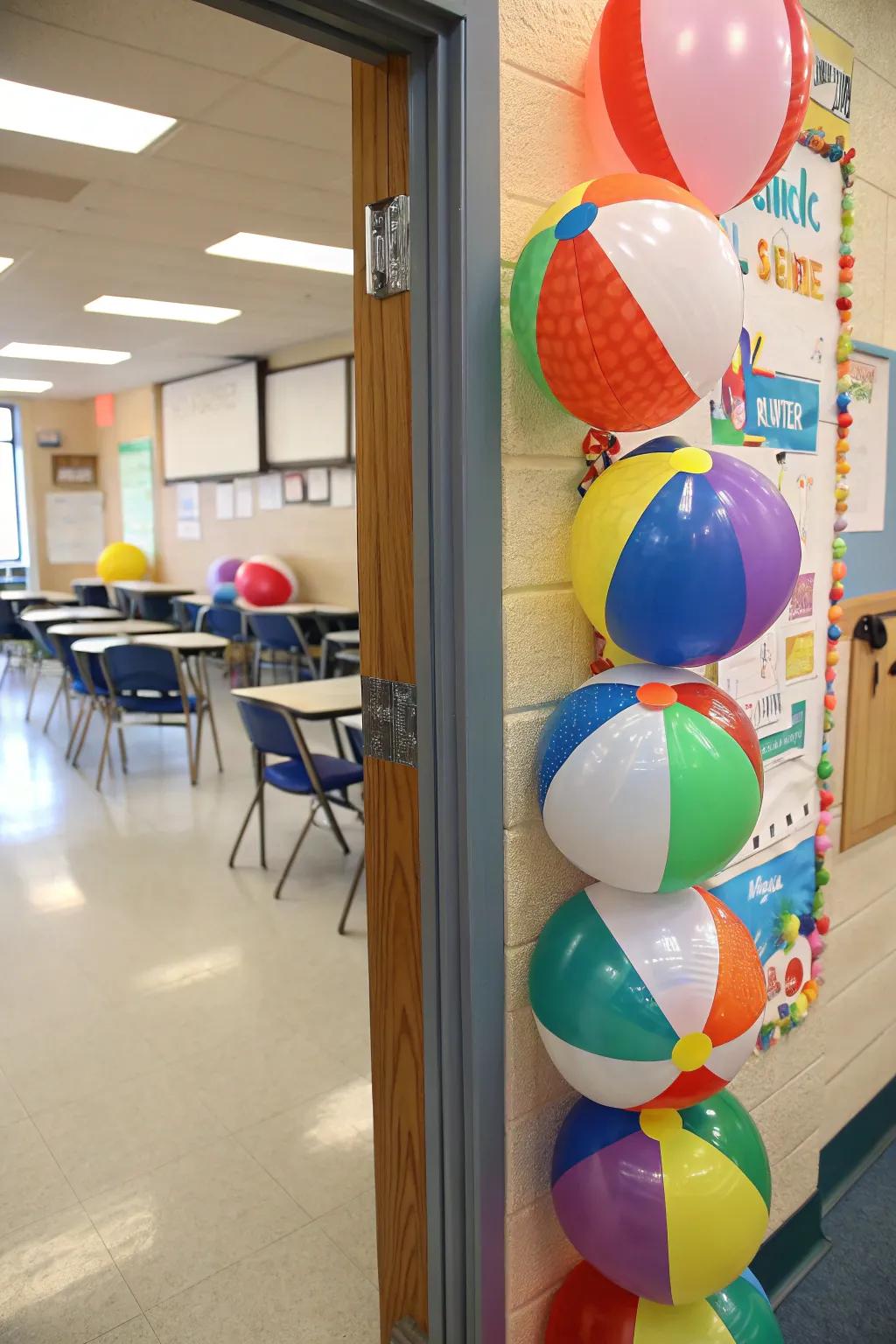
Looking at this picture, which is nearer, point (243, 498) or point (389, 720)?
point (389, 720)

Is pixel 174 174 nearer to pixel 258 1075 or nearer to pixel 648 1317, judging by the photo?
pixel 258 1075

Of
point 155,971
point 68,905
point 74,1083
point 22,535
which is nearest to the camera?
point 74,1083

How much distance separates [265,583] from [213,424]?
222 centimetres

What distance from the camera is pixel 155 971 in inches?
130

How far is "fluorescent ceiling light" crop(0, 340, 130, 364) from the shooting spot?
325 inches

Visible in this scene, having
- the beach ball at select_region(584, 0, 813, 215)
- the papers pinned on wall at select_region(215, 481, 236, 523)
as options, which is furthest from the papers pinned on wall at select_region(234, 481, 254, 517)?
the beach ball at select_region(584, 0, 813, 215)

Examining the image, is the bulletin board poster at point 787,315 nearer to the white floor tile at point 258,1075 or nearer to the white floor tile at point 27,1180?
the white floor tile at point 258,1075

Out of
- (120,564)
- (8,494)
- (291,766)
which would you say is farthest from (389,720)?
Answer: (8,494)

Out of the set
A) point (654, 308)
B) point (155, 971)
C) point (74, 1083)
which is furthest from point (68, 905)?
point (654, 308)

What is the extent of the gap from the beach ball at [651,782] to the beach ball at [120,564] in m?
10.2

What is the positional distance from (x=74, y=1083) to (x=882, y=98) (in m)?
3.07

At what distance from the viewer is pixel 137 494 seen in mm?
11242

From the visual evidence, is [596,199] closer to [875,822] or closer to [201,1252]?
[875,822]

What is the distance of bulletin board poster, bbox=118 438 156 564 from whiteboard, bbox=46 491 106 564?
0.56 metres
